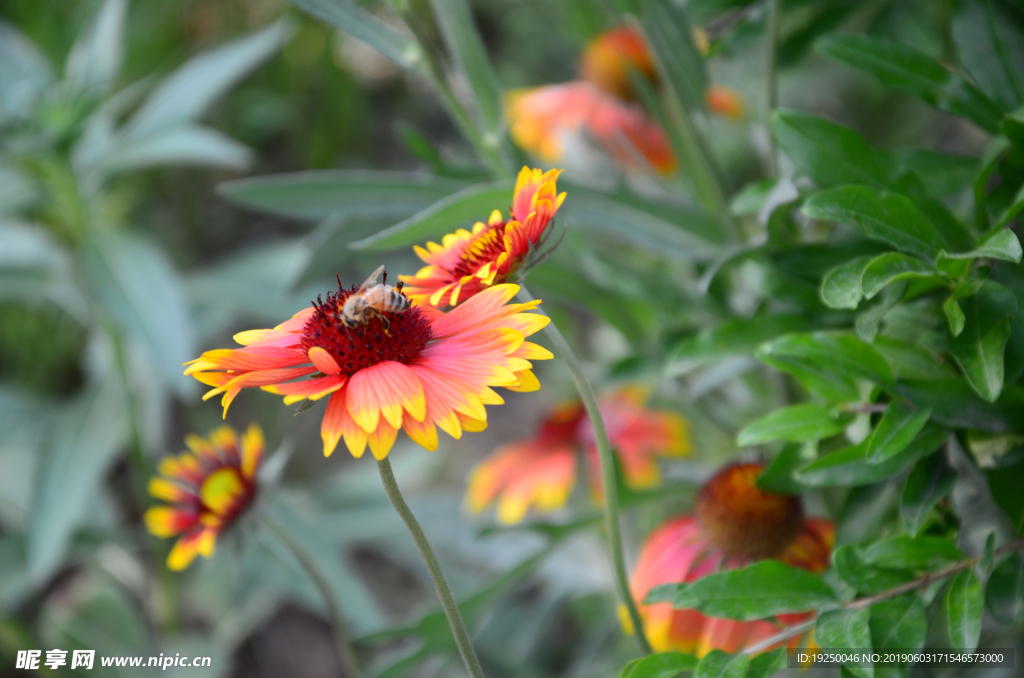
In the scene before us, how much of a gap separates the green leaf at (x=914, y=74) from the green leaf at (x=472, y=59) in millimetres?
234

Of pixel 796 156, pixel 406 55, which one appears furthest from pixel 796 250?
pixel 406 55

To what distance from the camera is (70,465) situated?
2.68 ft

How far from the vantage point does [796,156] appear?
455mm

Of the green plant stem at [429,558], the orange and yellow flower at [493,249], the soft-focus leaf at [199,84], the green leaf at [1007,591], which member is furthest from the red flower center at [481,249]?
the soft-focus leaf at [199,84]

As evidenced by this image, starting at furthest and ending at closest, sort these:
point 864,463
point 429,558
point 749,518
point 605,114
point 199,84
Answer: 1. point 605,114
2. point 199,84
3. point 749,518
4. point 864,463
5. point 429,558

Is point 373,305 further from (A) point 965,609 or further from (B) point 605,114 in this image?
(B) point 605,114

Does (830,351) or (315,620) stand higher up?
(830,351)

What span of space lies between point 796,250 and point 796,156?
0.07 meters

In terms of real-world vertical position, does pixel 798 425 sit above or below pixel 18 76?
below

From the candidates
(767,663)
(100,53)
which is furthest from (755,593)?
(100,53)

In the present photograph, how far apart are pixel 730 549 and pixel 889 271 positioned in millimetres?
256

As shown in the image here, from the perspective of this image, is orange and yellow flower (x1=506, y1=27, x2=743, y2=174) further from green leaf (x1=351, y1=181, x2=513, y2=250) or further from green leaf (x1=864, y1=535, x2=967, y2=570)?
green leaf (x1=864, y1=535, x2=967, y2=570)

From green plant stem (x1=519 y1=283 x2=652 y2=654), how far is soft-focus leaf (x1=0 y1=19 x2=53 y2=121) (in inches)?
29.0

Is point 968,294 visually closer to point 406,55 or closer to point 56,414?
point 406,55
